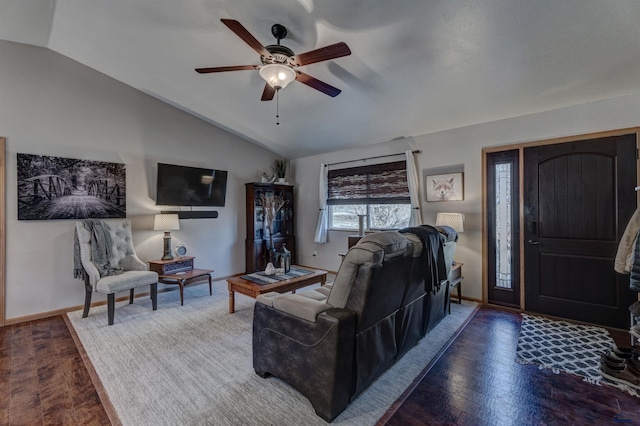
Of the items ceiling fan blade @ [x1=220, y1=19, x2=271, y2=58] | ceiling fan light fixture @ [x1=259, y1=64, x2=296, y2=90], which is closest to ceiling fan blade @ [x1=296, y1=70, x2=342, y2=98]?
ceiling fan light fixture @ [x1=259, y1=64, x2=296, y2=90]

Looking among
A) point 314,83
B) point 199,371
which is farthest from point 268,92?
point 199,371

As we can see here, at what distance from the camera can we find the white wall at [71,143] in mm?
3496

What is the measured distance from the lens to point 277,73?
2.62 metres

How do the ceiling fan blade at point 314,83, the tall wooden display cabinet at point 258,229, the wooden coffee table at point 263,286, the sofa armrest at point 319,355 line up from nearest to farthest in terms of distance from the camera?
the sofa armrest at point 319,355
the ceiling fan blade at point 314,83
the wooden coffee table at point 263,286
the tall wooden display cabinet at point 258,229

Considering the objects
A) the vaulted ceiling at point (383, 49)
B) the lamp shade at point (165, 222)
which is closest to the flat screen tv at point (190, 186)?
Answer: the lamp shade at point (165, 222)

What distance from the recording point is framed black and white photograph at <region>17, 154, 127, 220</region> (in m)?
3.56

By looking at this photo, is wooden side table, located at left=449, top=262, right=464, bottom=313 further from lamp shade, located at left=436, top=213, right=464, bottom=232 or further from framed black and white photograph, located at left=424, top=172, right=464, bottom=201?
framed black and white photograph, located at left=424, top=172, right=464, bottom=201

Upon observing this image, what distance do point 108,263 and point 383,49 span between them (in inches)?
169

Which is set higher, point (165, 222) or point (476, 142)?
point (476, 142)

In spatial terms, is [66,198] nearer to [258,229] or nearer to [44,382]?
[44,382]

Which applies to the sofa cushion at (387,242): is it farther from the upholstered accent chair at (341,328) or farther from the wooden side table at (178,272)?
the wooden side table at (178,272)

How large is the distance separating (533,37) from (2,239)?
6.10m

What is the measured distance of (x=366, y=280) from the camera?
1812 mm

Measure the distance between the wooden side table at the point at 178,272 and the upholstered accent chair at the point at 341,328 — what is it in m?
2.37
